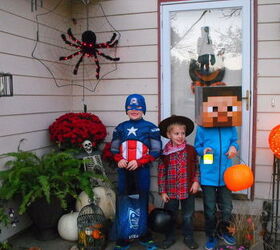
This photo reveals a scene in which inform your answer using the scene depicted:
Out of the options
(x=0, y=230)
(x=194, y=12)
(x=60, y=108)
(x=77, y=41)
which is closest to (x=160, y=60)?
(x=194, y=12)

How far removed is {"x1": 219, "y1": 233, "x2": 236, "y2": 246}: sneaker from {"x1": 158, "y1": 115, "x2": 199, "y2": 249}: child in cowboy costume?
28 cm

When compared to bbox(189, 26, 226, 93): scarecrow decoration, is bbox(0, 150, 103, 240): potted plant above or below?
below

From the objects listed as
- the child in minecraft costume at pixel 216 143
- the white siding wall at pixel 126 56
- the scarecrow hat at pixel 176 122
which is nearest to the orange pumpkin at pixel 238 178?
the child in minecraft costume at pixel 216 143

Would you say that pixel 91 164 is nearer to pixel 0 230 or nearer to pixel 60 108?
pixel 60 108

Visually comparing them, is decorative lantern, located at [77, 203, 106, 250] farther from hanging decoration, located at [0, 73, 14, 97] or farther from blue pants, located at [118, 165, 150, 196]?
hanging decoration, located at [0, 73, 14, 97]

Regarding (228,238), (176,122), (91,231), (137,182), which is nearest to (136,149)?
(137,182)

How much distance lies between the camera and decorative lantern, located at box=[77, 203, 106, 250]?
3.20 meters

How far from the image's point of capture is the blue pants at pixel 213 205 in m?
3.30

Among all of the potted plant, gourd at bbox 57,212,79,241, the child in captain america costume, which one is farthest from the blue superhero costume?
gourd at bbox 57,212,79,241

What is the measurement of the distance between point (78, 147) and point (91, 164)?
243mm

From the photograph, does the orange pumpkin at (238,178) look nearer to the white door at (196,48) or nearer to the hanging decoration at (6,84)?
the white door at (196,48)

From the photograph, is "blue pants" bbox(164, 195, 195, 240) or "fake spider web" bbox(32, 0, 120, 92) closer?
"blue pants" bbox(164, 195, 195, 240)

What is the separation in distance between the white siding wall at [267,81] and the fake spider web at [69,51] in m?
1.68

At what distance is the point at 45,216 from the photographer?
3461 mm
